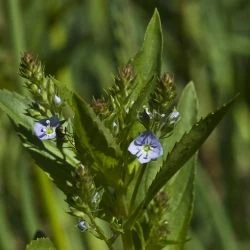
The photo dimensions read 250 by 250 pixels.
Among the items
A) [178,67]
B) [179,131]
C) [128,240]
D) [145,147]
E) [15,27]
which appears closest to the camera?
[145,147]

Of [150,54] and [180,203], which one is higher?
[150,54]

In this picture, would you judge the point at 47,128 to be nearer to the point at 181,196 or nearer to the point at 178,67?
the point at 181,196

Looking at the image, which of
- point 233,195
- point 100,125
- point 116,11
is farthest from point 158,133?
point 233,195

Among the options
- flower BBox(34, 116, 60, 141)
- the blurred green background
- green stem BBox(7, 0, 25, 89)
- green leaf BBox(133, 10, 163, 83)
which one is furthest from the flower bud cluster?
the blurred green background

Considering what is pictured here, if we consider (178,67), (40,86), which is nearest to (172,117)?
(40,86)

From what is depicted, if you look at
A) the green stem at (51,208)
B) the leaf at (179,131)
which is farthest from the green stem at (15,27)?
the leaf at (179,131)

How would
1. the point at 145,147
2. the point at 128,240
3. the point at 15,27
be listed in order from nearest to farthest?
the point at 145,147, the point at 128,240, the point at 15,27

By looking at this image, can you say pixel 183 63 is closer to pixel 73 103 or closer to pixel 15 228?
pixel 15 228
